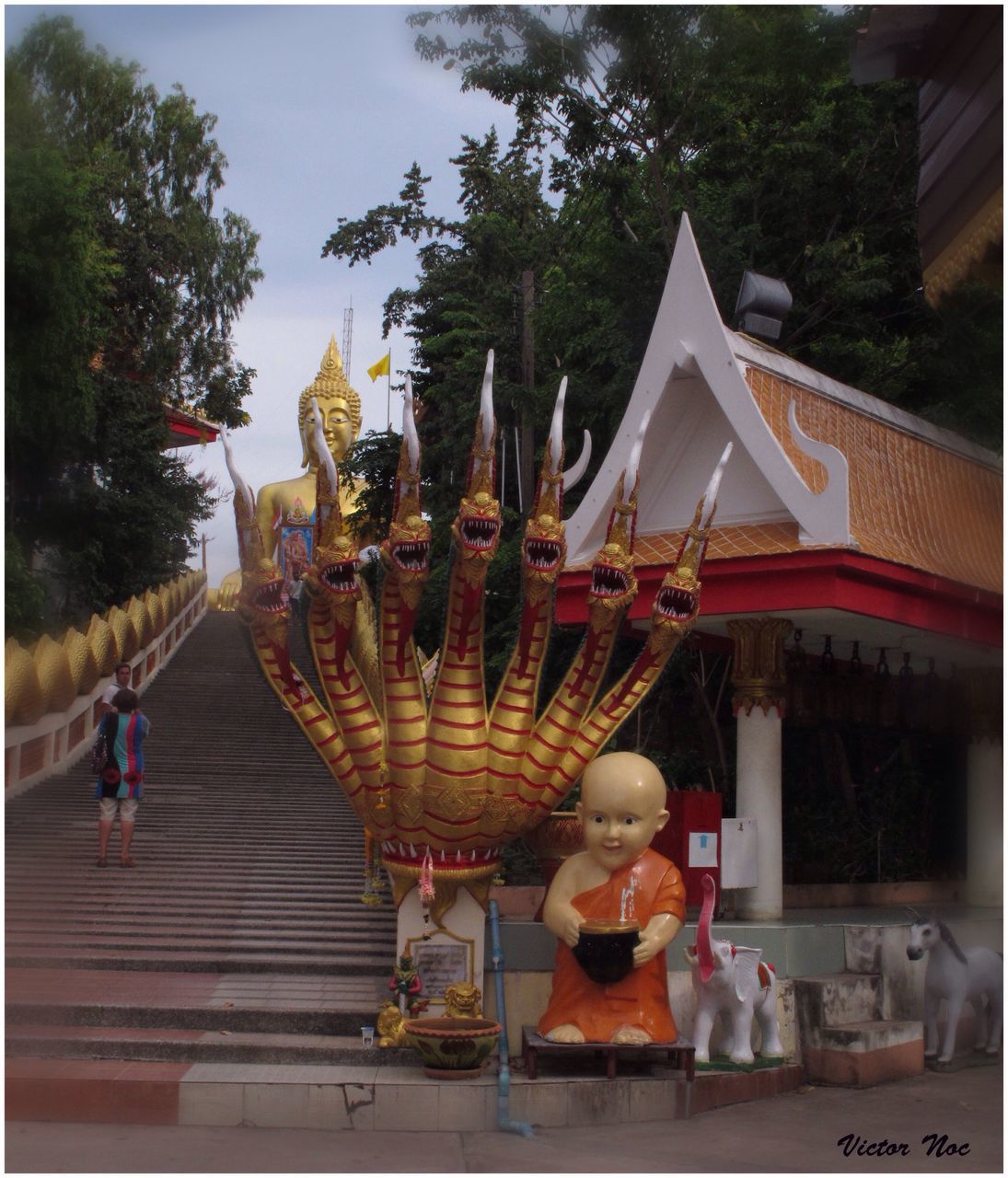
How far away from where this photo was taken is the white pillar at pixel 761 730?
29.3ft

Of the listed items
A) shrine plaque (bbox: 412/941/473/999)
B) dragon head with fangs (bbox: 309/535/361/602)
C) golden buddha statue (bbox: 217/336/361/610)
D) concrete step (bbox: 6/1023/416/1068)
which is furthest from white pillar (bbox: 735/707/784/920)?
golden buddha statue (bbox: 217/336/361/610)

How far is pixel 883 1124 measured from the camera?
21.9ft

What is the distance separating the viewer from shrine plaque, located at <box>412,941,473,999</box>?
7.22 metres

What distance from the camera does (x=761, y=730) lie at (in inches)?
358

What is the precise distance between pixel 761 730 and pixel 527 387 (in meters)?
6.80

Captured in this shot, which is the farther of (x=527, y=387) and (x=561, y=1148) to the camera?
(x=527, y=387)

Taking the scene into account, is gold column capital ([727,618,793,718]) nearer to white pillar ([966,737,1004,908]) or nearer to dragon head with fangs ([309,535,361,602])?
white pillar ([966,737,1004,908])

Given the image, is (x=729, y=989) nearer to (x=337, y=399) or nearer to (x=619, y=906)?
(x=619, y=906)

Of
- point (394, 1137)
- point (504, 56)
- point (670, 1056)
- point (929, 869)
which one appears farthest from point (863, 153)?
point (394, 1137)

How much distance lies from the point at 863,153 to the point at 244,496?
10643 mm

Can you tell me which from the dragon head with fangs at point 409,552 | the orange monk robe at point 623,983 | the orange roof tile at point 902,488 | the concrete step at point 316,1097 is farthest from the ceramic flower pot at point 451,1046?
the orange roof tile at point 902,488

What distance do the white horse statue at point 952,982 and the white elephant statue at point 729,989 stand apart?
1.00 m

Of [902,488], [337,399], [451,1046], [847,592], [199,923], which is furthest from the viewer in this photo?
[337,399]

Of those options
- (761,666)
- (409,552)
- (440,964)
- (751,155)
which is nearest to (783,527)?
(761,666)
